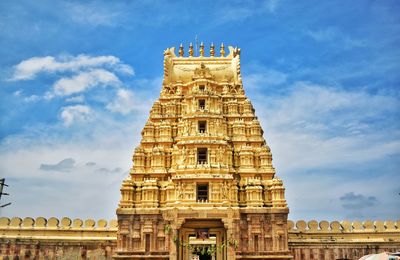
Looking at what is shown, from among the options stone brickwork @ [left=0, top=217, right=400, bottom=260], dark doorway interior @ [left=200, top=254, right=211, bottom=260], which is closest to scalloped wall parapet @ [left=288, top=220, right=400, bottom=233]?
stone brickwork @ [left=0, top=217, right=400, bottom=260]

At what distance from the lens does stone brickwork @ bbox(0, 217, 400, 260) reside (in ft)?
110

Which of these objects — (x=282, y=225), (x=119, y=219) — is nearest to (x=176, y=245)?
(x=119, y=219)

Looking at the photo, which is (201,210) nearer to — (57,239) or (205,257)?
(57,239)

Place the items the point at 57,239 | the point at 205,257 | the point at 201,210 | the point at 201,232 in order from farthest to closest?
the point at 205,257 → the point at 57,239 → the point at 201,232 → the point at 201,210

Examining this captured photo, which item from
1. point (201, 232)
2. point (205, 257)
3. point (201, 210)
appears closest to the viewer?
point (201, 210)

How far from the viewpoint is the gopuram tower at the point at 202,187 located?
30.7 metres

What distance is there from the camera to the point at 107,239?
33.8 m

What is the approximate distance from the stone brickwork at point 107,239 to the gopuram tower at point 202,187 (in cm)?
328

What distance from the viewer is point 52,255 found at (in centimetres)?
3356

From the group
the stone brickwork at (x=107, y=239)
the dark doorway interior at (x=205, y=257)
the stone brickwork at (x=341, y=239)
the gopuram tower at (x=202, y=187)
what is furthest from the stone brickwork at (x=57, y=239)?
the stone brickwork at (x=341, y=239)

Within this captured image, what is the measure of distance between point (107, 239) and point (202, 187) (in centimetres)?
910

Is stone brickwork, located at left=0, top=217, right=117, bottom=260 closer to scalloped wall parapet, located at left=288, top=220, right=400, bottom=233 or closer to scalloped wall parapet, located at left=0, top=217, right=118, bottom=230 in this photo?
scalloped wall parapet, located at left=0, top=217, right=118, bottom=230

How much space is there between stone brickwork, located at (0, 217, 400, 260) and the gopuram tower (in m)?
3.28

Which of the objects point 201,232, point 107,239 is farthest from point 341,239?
point 107,239
